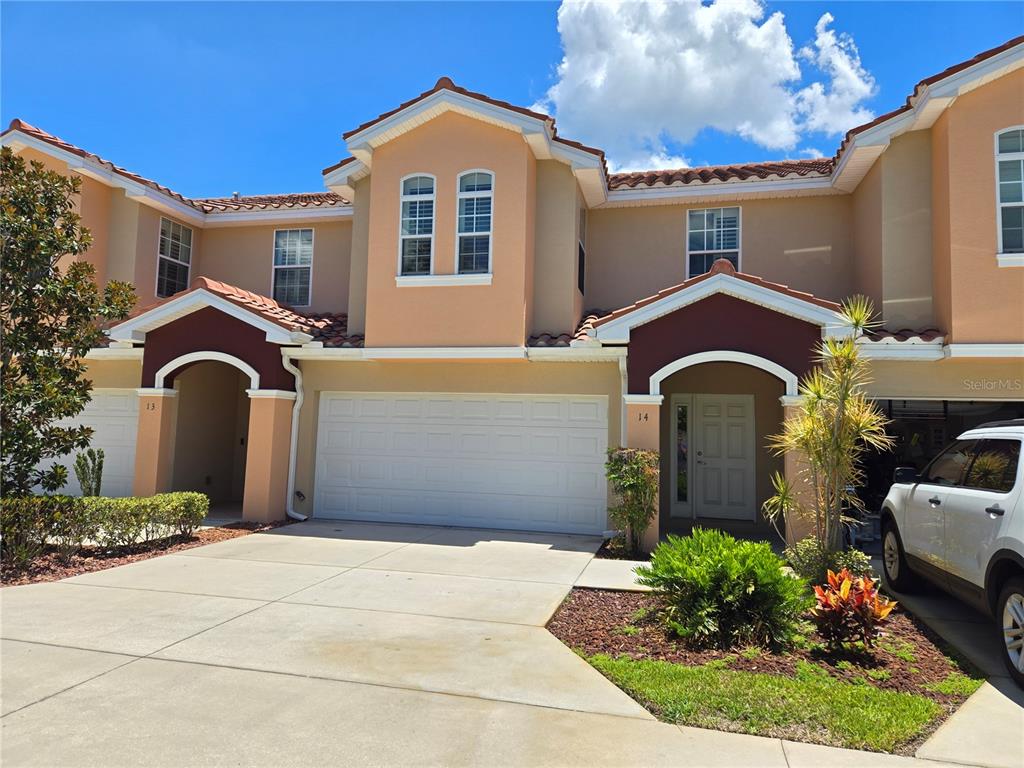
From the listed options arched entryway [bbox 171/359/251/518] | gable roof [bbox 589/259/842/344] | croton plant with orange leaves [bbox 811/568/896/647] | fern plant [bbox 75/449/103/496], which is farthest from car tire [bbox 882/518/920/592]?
fern plant [bbox 75/449/103/496]

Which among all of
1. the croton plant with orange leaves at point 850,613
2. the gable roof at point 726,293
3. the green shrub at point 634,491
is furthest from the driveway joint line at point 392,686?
the gable roof at point 726,293

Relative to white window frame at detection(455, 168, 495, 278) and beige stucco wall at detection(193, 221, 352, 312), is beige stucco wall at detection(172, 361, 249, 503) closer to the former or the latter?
beige stucco wall at detection(193, 221, 352, 312)

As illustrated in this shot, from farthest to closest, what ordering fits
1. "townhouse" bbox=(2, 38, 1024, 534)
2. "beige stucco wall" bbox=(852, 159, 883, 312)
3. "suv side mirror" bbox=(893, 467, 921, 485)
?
"beige stucco wall" bbox=(852, 159, 883, 312) < "townhouse" bbox=(2, 38, 1024, 534) < "suv side mirror" bbox=(893, 467, 921, 485)

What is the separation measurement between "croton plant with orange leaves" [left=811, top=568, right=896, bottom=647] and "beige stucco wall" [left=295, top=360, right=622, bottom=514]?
18.8ft

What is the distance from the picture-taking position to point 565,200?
12031 millimetres

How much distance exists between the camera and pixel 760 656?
220 inches

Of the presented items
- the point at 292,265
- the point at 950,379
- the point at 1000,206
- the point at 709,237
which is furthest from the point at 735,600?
the point at 292,265

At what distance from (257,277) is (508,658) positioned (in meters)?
11.9

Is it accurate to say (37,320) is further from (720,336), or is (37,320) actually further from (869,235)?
(869,235)

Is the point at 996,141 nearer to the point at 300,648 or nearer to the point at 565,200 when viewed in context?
the point at 565,200

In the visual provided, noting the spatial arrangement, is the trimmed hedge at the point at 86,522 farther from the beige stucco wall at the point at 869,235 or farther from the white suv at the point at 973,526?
the beige stucco wall at the point at 869,235

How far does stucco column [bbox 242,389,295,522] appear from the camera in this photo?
12.0 metres

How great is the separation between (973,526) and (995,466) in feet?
1.80

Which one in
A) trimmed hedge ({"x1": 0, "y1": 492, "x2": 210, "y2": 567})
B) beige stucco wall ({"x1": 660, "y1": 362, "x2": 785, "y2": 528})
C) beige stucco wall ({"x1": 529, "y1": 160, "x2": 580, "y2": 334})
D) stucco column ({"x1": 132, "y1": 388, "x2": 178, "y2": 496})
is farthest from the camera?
beige stucco wall ({"x1": 660, "y1": 362, "x2": 785, "y2": 528})
